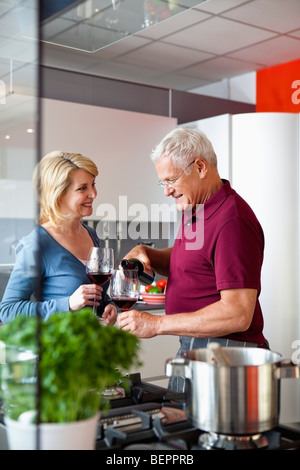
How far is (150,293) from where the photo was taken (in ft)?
12.4

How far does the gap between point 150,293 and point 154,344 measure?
42cm

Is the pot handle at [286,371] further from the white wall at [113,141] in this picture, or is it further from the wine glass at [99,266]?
the white wall at [113,141]

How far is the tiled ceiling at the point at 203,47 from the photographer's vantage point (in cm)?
374

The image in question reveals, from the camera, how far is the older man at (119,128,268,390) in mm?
1548

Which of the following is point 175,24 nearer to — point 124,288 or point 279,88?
point 279,88

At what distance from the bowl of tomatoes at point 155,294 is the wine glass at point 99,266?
2.01 metres

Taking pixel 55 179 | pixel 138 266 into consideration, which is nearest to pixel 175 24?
pixel 55 179

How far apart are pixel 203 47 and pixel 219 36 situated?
280 millimetres

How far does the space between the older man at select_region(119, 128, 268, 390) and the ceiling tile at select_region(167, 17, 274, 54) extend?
232 centimetres

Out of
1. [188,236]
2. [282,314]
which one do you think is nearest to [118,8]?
[188,236]

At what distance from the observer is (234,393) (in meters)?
1.00

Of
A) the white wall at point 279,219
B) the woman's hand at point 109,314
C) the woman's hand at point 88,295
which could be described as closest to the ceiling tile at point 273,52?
the white wall at point 279,219

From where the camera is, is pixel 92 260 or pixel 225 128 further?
pixel 225 128
